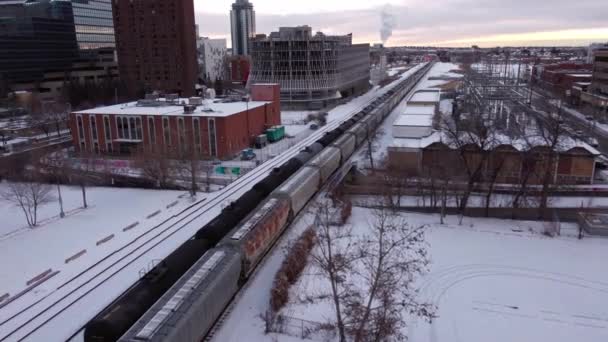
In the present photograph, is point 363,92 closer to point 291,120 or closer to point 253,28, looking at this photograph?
point 291,120

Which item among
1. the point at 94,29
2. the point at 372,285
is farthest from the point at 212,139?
the point at 94,29

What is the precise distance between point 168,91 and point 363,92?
3782 cm

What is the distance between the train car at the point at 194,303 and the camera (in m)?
9.92

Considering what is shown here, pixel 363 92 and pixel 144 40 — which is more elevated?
pixel 144 40

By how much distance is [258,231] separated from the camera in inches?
626

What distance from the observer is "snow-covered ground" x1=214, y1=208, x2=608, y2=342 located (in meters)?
13.4

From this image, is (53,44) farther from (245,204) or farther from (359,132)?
(245,204)

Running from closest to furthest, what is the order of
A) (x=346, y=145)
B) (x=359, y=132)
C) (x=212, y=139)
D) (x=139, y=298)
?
1. (x=139, y=298)
2. (x=346, y=145)
3. (x=212, y=139)
4. (x=359, y=132)

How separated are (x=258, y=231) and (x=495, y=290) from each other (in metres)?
8.84

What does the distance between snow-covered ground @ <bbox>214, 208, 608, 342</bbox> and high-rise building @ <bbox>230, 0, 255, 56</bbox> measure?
178 metres

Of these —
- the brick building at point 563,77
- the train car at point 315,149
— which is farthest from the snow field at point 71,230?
the brick building at point 563,77

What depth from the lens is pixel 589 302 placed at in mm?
15172

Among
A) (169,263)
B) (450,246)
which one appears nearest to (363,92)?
(450,246)

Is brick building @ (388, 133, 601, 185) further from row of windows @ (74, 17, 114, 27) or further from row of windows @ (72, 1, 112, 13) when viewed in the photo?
row of windows @ (74, 17, 114, 27)
